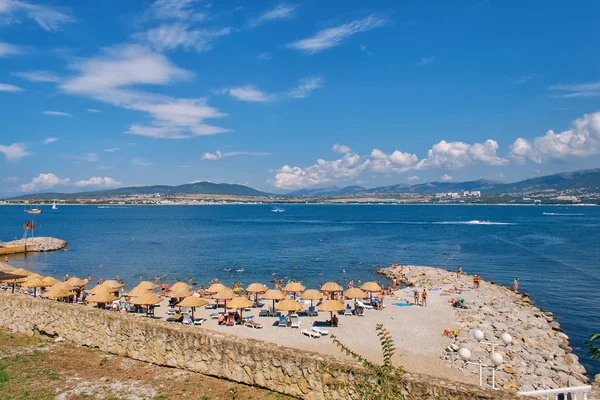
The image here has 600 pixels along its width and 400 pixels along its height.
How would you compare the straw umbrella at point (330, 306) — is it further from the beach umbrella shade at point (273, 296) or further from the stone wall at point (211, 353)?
the stone wall at point (211, 353)

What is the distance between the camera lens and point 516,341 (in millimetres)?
23438

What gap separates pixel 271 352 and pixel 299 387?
1.27 metres

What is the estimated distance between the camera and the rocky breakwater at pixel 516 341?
1900 centimetres

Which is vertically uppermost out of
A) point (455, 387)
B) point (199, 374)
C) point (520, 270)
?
point (455, 387)

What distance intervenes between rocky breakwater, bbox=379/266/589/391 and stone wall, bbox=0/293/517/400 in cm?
1061

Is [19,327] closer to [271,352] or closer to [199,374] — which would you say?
[199,374]

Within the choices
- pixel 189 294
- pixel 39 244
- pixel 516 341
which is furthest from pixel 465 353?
pixel 39 244

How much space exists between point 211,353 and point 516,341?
1911 cm

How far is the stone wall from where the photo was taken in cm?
→ 1010

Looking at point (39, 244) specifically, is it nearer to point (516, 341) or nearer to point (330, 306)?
point (330, 306)

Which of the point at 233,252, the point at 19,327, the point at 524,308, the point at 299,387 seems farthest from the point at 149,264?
the point at 299,387

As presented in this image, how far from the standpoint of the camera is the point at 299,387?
11.5 m

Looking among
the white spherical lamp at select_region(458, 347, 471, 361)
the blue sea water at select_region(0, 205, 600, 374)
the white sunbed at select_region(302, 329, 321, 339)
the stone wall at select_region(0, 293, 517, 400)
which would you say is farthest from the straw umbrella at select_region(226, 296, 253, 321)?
the blue sea water at select_region(0, 205, 600, 374)

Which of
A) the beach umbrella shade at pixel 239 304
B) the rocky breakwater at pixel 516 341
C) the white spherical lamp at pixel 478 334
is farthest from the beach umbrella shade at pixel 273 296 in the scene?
the white spherical lamp at pixel 478 334
